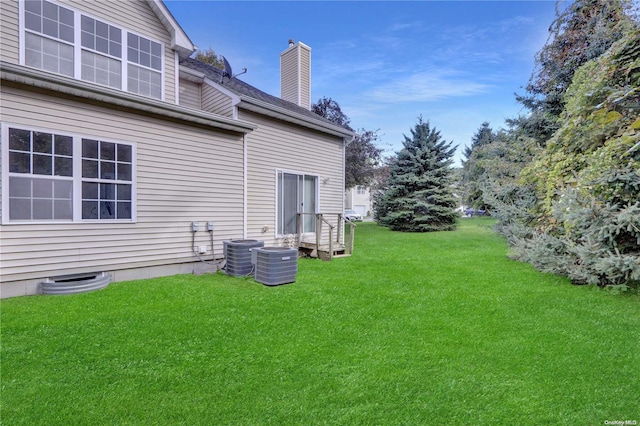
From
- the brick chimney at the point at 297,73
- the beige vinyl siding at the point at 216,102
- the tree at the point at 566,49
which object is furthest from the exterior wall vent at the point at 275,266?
the tree at the point at 566,49

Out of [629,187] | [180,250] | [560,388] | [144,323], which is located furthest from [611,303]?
[180,250]

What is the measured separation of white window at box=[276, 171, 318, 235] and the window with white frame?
3550 millimetres

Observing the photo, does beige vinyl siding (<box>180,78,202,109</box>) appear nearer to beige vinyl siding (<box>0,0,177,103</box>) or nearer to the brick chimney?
beige vinyl siding (<box>0,0,177,103</box>)

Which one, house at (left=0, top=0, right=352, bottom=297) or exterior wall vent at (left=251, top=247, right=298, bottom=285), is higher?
house at (left=0, top=0, right=352, bottom=297)

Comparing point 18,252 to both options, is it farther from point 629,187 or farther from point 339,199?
point 629,187

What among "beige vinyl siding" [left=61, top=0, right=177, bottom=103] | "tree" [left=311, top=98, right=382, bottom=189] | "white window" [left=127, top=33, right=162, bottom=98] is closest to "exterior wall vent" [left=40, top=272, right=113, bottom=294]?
"white window" [left=127, top=33, right=162, bottom=98]

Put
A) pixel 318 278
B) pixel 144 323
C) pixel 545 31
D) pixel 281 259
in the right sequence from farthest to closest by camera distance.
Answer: pixel 545 31 < pixel 318 278 < pixel 281 259 < pixel 144 323

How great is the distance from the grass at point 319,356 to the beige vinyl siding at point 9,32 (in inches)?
145

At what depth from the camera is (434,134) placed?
17.9 m

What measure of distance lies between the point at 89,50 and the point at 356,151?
14.1 meters

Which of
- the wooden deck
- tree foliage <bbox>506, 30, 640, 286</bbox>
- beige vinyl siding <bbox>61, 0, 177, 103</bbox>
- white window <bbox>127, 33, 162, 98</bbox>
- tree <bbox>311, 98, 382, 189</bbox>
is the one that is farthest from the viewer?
tree <bbox>311, 98, 382, 189</bbox>

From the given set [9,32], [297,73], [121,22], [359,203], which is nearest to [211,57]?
[297,73]

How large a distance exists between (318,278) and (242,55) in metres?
10.9

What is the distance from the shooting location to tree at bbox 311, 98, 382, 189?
59.3 feet
